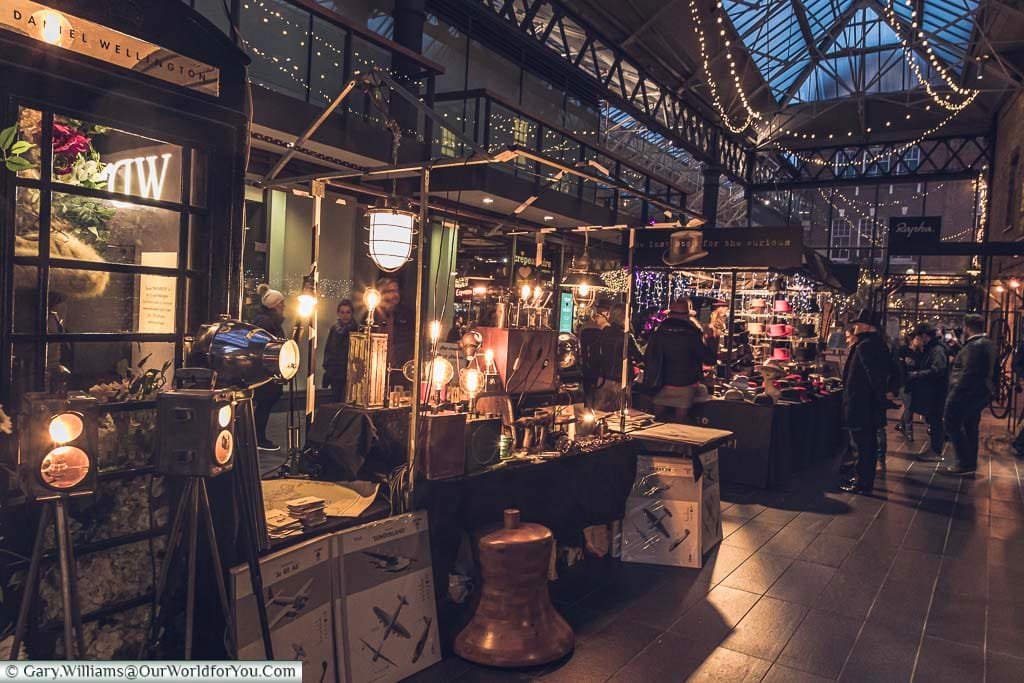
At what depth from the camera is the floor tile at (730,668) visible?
3182mm

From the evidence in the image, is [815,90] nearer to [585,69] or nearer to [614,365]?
[585,69]

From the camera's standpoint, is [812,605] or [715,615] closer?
[715,615]

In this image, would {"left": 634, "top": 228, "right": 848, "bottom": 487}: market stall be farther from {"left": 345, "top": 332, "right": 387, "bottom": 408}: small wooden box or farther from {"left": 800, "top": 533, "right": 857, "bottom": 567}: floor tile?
{"left": 345, "top": 332, "right": 387, "bottom": 408}: small wooden box

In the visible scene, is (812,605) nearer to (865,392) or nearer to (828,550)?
(828,550)

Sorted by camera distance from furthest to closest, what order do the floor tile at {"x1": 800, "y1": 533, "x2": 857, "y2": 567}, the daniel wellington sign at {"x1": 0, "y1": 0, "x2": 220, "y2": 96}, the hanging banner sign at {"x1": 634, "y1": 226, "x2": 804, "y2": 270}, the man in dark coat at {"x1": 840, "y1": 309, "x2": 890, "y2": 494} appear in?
the hanging banner sign at {"x1": 634, "y1": 226, "x2": 804, "y2": 270} < the man in dark coat at {"x1": 840, "y1": 309, "x2": 890, "y2": 494} < the floor tile at {"x1": 800, "y1": 533, "x2": 857, "y2": 567} < the daniel wellington sign at {"x1": 0, "y1": 0, "x2": 220, "y2": 96}

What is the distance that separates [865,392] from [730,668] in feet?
13.8

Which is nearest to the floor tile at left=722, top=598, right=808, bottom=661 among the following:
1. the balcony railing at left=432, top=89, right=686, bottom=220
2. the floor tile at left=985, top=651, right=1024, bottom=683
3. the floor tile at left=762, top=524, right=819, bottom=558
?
the floor tile at left=985, top=651, right=1024, bottom=683

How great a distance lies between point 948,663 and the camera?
3434 millimetres

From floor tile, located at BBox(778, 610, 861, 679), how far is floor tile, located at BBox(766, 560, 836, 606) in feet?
0.69

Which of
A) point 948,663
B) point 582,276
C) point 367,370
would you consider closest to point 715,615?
point 948,663

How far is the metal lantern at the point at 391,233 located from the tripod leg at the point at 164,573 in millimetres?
1420

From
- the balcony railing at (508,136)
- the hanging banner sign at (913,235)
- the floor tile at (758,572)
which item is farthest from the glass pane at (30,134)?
the hanging banner sign at (913,235)

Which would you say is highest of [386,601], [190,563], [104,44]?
[104,44]

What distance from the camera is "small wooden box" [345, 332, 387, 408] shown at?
3.62 metres
